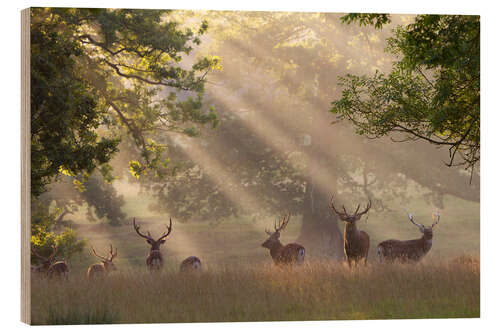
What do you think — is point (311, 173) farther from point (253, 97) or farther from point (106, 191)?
point (106, 191)

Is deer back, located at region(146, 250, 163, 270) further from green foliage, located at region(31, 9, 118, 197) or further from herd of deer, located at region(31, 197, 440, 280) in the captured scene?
green foliage, located at region(31, 9, 118, 197)

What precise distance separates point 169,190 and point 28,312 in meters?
6.00

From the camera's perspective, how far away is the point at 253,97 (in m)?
13.1

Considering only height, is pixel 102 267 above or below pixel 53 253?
below

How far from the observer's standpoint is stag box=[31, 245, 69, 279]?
30.0ft

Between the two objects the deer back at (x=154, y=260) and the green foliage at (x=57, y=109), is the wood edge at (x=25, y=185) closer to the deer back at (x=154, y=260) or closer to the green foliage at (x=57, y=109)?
the green foliage at (x=57, y=109)

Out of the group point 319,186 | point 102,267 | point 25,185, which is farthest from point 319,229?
point 25,185

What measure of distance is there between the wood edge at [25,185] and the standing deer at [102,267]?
103cm

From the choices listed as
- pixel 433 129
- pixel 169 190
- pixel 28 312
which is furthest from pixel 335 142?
pixel 28 312

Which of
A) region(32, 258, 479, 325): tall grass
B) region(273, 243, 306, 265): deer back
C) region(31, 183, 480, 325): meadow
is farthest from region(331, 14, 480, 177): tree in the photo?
region(273, 243, 306, 265): deer back

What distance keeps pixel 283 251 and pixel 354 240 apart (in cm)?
121

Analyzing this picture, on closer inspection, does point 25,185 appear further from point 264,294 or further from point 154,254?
point 264,294

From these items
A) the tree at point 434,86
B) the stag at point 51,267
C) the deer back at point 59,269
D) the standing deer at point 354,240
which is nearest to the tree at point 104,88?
the stag at point 51,267

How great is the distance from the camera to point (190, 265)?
9.89m
